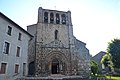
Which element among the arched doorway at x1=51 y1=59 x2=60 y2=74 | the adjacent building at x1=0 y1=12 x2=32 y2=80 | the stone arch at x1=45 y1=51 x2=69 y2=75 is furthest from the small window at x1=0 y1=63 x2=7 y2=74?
the arched doorway at x1=51 y1=59 x2=60 y2=74

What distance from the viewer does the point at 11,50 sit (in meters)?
16.4

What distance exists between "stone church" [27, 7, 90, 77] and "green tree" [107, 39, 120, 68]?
4593 millimetres

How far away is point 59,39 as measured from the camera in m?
24.3

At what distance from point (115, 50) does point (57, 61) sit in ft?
37.4

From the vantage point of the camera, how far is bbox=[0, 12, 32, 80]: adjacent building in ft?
48.2

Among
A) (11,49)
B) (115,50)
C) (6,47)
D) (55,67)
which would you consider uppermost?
(115,50)

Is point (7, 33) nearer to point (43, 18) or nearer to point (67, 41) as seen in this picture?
point (43, 18)

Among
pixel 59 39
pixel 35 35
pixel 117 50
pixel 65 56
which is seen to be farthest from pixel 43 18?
pixel 117 50

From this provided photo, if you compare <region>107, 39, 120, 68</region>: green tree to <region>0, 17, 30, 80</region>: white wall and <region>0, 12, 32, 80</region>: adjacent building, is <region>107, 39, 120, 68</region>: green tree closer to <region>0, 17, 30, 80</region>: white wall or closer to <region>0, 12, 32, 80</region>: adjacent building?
<region>0, 12, 32, 80</region>: adjacent building

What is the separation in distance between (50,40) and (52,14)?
5.67 metres

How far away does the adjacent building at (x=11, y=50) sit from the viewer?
1470 cm

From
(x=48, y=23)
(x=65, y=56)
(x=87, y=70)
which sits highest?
(x=48, y=23)

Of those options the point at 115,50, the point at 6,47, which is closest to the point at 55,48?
the point at 6,47

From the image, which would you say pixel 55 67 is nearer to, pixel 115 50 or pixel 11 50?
pixel 11 50
